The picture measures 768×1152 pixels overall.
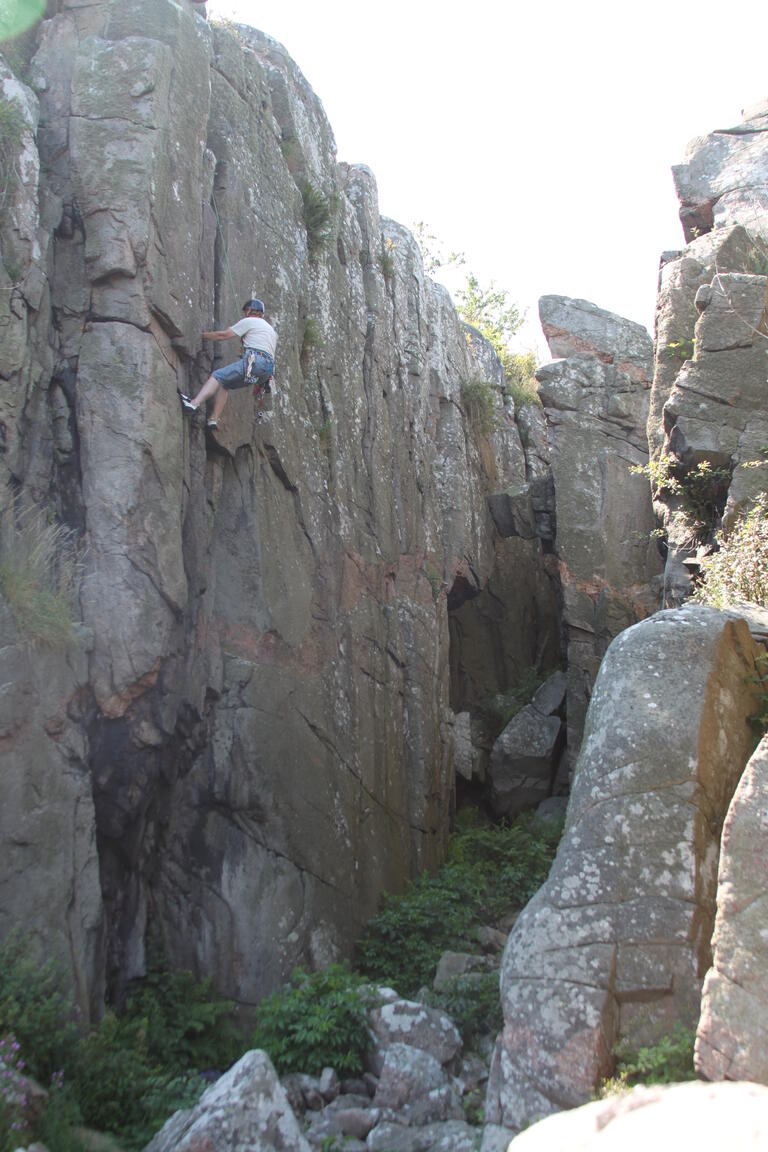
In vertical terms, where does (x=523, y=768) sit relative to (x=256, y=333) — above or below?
below

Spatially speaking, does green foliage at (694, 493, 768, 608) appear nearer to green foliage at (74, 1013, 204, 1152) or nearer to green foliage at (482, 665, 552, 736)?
green foliage at (74, 1013, 204, 1152)

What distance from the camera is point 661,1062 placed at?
584 cm

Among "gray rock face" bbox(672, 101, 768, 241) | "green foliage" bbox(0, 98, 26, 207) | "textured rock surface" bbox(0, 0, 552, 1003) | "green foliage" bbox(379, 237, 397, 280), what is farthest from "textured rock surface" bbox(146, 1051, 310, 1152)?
"gray rock face" bbox(672, 101, 768, 241)

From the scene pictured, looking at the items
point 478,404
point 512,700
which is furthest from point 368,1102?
point 478,404

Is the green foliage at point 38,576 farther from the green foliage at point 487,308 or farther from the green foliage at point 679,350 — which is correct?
the green foliage at point 487,308

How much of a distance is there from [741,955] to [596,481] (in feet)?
49.9

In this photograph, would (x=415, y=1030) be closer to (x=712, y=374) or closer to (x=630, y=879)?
(x=630, y=879)

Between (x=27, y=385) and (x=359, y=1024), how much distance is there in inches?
246

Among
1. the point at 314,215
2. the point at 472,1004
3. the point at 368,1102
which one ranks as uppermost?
the point at 314,215

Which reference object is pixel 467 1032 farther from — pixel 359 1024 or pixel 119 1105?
pixel 119 1105

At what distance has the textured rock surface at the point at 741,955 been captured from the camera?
17.9 ft

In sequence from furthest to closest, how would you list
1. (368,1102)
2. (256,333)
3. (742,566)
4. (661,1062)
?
(256,333) → (742,566) → (368,1102) → (661,1062)

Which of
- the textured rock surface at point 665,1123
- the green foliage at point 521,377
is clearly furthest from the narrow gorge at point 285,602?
the green foliage at point 521,377

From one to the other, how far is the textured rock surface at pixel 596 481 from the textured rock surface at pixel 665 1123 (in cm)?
1505
